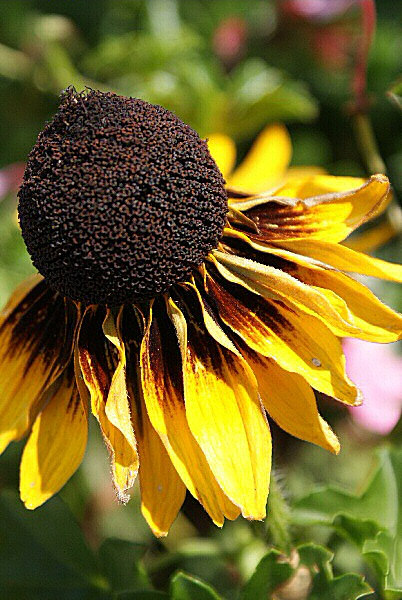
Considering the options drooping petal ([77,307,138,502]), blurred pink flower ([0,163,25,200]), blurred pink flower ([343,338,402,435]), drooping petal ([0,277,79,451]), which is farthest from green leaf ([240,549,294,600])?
blurred pink flower ([0,163,25,200])

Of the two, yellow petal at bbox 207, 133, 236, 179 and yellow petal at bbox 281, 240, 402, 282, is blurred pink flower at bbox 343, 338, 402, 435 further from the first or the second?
yellow petal at bbox 281, 240, 402, 282

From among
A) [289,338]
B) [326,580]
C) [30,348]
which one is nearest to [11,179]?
[30,348]

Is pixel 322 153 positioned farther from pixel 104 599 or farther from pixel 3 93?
pixel 104 599

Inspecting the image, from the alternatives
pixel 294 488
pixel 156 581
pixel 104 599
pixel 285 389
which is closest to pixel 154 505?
pixel 285 389

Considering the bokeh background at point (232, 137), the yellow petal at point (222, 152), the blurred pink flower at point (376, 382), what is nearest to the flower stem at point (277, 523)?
the bokeh background at point (232, 137)

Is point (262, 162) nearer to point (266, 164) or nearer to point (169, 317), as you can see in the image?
point (266, 164)

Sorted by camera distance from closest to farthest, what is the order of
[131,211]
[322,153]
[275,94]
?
[131,211] < [275,94] < [322,153]
